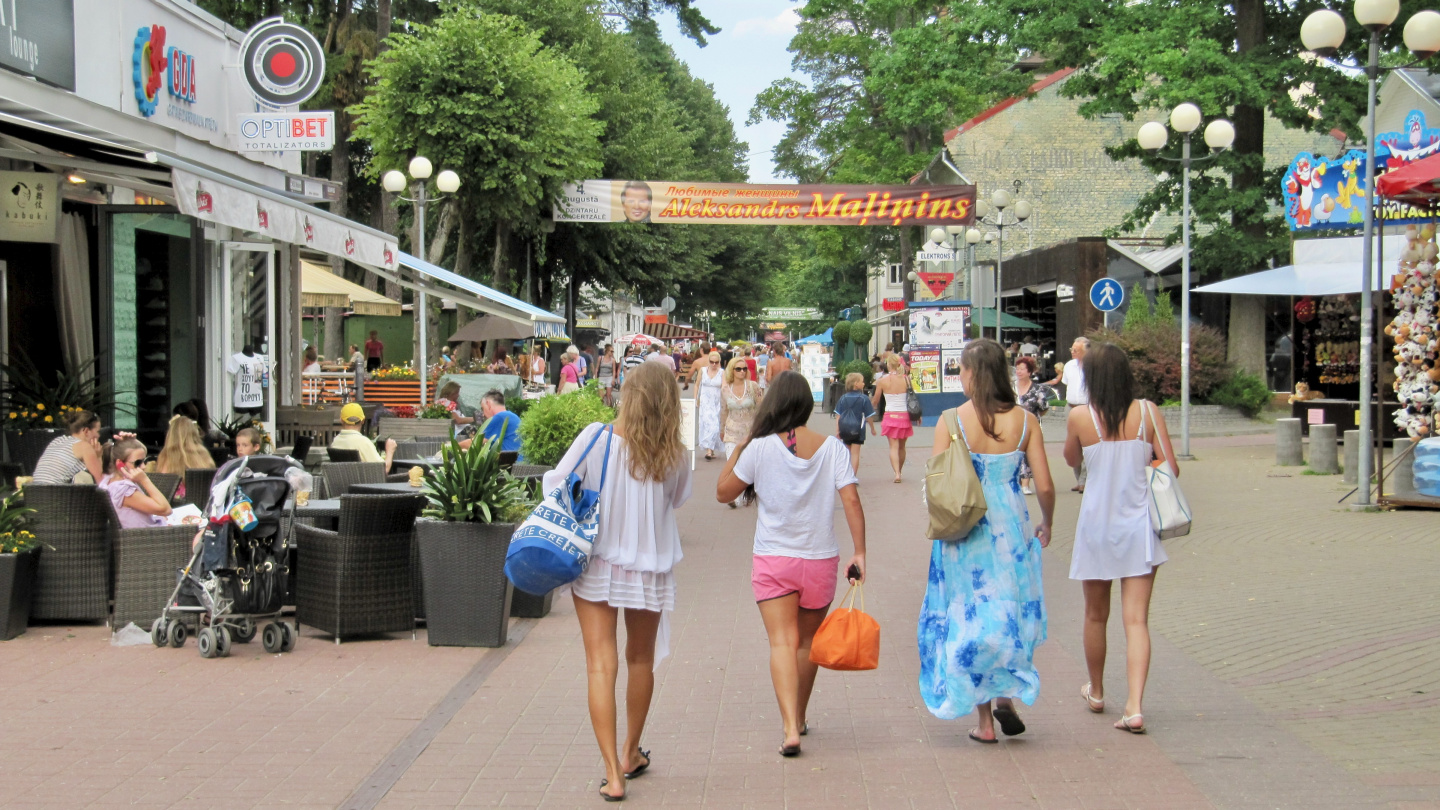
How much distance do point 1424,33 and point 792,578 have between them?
9.74 meters

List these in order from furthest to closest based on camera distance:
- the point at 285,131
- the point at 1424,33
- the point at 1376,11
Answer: the point at 285,131 → the point at 1376,11 → the point at 1424,33

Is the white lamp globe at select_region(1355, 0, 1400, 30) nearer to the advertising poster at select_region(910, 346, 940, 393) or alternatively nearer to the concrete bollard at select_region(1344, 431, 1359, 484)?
the concrete bollard at select_region(1344, 431, 1359, 484)

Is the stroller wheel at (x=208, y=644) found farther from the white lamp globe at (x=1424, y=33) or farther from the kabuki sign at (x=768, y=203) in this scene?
the kabuki sign at (x=768, y=203)

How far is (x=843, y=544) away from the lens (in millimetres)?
11445

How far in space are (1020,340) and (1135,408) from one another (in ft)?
123

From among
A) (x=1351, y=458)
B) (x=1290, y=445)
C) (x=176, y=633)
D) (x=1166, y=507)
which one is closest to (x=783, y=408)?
(x=1166, y=507)

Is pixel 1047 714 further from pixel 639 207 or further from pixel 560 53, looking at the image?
pixel 560 53

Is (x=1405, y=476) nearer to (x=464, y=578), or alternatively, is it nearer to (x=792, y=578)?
(x=464, y=578)

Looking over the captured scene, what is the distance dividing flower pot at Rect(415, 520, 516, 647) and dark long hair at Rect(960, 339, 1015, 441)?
3.09m

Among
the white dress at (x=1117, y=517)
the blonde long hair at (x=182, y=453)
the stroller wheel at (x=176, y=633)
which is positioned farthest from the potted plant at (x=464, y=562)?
the white dress at (x=1117, y=517)

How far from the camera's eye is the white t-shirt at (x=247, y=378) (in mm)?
→ 14484

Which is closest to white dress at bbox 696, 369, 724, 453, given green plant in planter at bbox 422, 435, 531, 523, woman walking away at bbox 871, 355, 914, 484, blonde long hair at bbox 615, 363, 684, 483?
woman walking away at bbox 871, 355, 914, 484

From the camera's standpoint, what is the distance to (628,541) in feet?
15.9

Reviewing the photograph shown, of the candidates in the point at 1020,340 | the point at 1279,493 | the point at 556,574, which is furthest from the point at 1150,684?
the point at 1020,340
